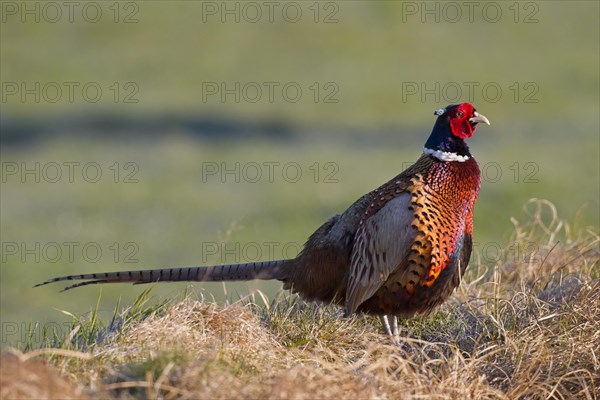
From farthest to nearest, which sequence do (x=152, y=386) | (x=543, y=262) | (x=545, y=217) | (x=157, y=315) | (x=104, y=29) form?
(x=104, y=29), (x=545, y=217), (x=543, y=262), (x=157, y=315), (x=152, y=386)

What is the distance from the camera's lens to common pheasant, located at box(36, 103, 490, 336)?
18.1 feet

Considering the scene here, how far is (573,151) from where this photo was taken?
→ 21.6 metres

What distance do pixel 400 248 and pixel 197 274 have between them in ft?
3.55

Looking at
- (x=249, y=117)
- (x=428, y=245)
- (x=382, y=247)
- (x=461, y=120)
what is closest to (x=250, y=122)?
(x=249, y=117)

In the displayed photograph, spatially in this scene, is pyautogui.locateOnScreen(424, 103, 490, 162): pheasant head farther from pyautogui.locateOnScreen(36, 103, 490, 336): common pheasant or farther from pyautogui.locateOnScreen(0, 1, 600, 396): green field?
pyautogui.locateOnScreen(0, 1, 600, 396): green field

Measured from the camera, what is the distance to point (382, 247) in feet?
18.3

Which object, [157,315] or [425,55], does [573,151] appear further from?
[157,315]

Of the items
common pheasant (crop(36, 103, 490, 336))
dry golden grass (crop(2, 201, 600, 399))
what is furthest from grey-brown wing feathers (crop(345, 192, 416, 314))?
dry golden grass (crop(2, 201, 600, 399))

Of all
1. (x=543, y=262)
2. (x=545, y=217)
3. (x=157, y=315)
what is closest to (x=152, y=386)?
(x=157, y=315)

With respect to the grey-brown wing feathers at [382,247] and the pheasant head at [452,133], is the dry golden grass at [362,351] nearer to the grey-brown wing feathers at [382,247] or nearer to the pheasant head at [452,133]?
the grey-brown wing feathers at [382,247]

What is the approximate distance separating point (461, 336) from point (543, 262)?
85cm

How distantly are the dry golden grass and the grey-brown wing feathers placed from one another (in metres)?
0.18

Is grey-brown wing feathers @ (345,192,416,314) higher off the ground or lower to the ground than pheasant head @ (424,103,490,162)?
lower

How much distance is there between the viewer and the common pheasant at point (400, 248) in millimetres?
5523
